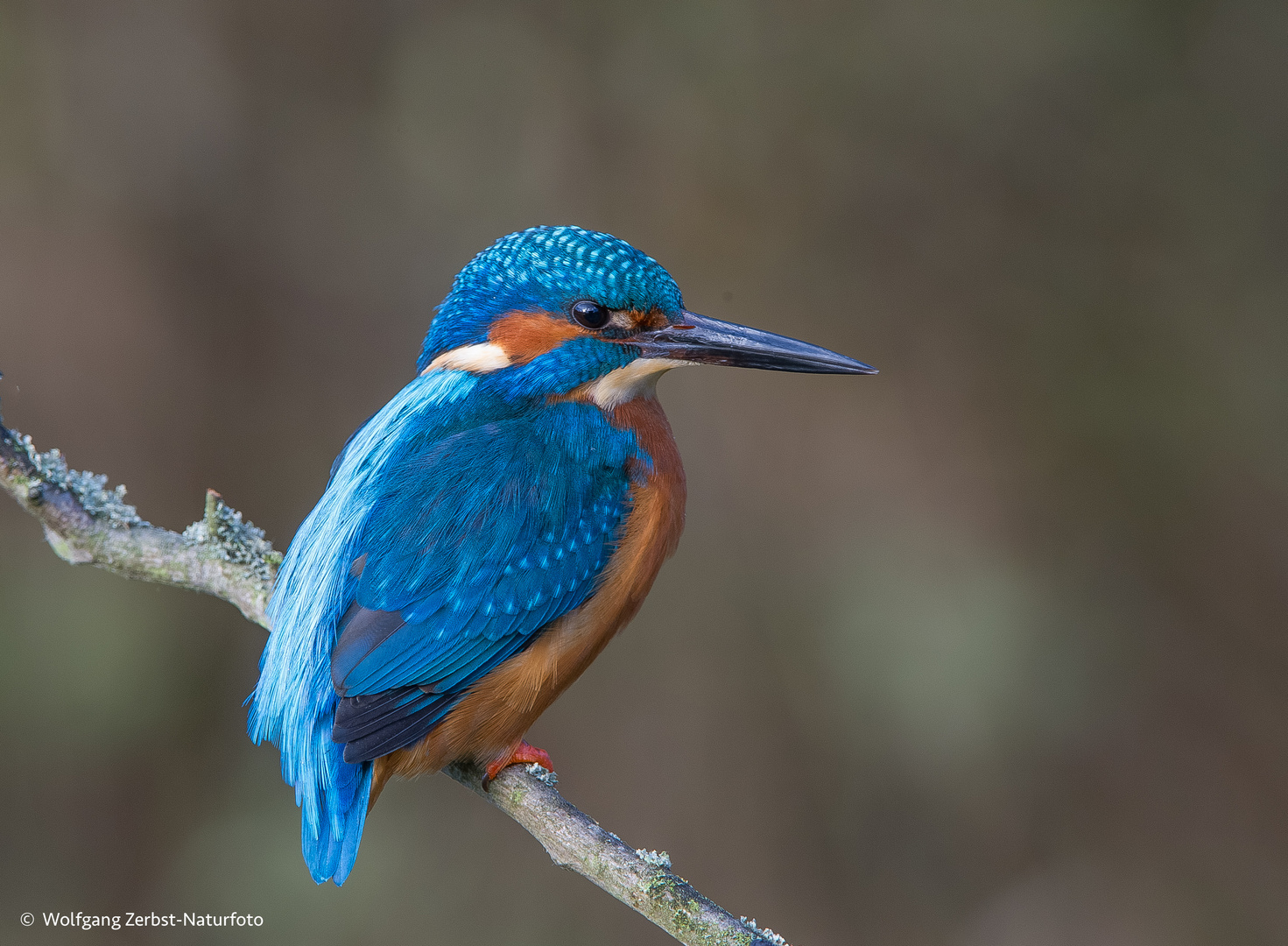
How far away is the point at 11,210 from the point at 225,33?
3.08 ft

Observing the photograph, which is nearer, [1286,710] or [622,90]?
[1286,710]

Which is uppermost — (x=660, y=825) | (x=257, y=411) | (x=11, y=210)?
(x=11, y=210)

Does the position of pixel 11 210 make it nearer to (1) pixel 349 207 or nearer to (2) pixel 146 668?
(1) pixel 349 207

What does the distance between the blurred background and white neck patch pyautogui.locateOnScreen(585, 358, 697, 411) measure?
153 centimetres

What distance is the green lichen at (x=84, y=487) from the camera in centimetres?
238

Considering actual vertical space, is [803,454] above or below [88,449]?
above

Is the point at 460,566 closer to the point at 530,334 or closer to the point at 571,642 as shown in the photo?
the point at 571,642

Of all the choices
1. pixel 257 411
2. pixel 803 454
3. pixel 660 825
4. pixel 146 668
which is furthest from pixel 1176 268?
pixel 146 668

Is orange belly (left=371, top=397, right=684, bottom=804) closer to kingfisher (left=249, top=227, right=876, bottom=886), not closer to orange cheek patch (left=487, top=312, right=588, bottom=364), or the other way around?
kingfisher (left=249, top=227, right=876, bottom=886)

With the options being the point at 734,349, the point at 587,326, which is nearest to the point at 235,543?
the point at 587,326

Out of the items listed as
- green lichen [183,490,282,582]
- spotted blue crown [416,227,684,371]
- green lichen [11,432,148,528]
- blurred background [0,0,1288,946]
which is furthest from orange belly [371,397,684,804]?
blurred background [0,0,1288,946]

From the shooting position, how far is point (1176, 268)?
12.0ft

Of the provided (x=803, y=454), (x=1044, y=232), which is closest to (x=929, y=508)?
(x=803, y=454)

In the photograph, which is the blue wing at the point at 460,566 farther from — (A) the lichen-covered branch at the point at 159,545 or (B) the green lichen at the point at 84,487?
(B) the green lichen at the point at 84,487
